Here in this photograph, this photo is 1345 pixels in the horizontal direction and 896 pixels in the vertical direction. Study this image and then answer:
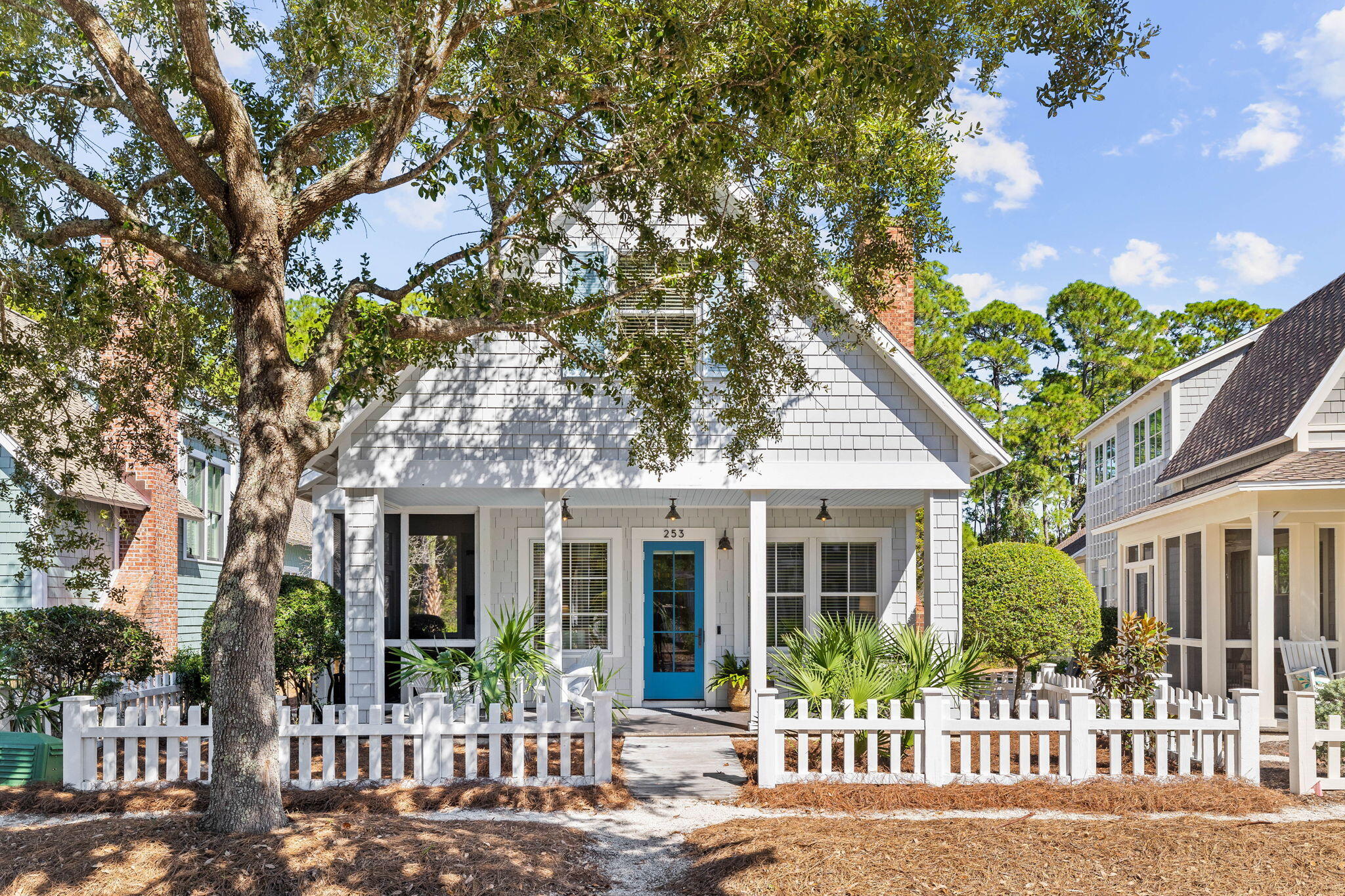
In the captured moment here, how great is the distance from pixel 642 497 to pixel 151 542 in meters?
10.1

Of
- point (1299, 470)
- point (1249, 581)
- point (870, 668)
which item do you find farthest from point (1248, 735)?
point (1249, 581)

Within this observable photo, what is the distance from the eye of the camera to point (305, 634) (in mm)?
11930

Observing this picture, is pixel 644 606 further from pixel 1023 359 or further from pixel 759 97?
pixel 1023 359

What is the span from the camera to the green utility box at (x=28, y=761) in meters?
9.02

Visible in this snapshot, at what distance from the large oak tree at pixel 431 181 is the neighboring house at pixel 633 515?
1095mm

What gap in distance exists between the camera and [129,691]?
34.1 ft

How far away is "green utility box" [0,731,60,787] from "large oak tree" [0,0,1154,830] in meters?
2.59

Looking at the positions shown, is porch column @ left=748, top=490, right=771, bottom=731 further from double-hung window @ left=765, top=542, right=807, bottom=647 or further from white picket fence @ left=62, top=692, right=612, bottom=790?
double-hung window @ left=765, top=542, right=807, bottom=647

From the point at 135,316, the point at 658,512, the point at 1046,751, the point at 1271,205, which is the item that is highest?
the point at 1271,205

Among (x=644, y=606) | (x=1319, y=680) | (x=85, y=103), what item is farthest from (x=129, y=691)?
(x=1319, y=680)

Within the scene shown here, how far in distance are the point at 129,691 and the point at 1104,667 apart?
385 inches

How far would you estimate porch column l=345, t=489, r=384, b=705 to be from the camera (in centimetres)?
1148

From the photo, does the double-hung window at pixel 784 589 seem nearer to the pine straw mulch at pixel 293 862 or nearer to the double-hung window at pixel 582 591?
the double-hung window at pixel 582 591

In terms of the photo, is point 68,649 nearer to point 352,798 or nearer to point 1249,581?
point 352,798
